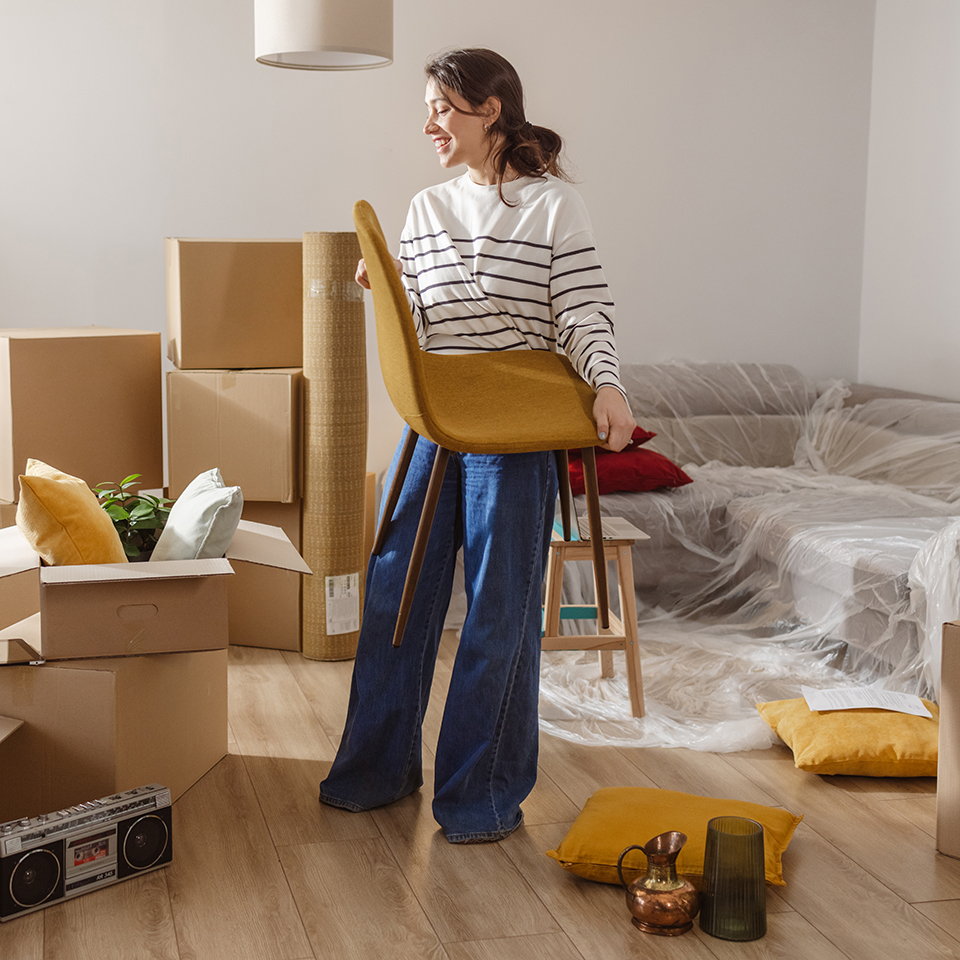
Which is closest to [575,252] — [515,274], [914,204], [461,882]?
[515,274]

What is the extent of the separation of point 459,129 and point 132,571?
89cm

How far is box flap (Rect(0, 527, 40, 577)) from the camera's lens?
5.94 feet

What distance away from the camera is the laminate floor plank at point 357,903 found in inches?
60.6

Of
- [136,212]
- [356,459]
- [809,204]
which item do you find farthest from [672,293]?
[136,212]

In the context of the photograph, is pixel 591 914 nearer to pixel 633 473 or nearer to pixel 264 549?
pixel 264 549

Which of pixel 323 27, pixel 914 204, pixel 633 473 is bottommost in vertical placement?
pixel 633 473

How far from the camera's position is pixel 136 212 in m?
3.42

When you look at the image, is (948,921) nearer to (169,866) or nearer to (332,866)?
(332,866)

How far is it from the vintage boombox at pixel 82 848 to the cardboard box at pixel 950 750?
4.16 ft

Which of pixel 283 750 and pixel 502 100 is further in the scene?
pixel 283 750

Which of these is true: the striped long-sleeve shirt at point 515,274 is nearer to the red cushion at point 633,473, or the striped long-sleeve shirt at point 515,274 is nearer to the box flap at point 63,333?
the box flap at point 63,333

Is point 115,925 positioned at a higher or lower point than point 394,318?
lower

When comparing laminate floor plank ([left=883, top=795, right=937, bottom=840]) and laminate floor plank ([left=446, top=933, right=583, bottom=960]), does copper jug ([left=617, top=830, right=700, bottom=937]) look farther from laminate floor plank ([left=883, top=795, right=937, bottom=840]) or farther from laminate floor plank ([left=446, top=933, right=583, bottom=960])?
laminate floor plank ([left=883, top=795, right=937, bottom=840])

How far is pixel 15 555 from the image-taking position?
189 centimetres
